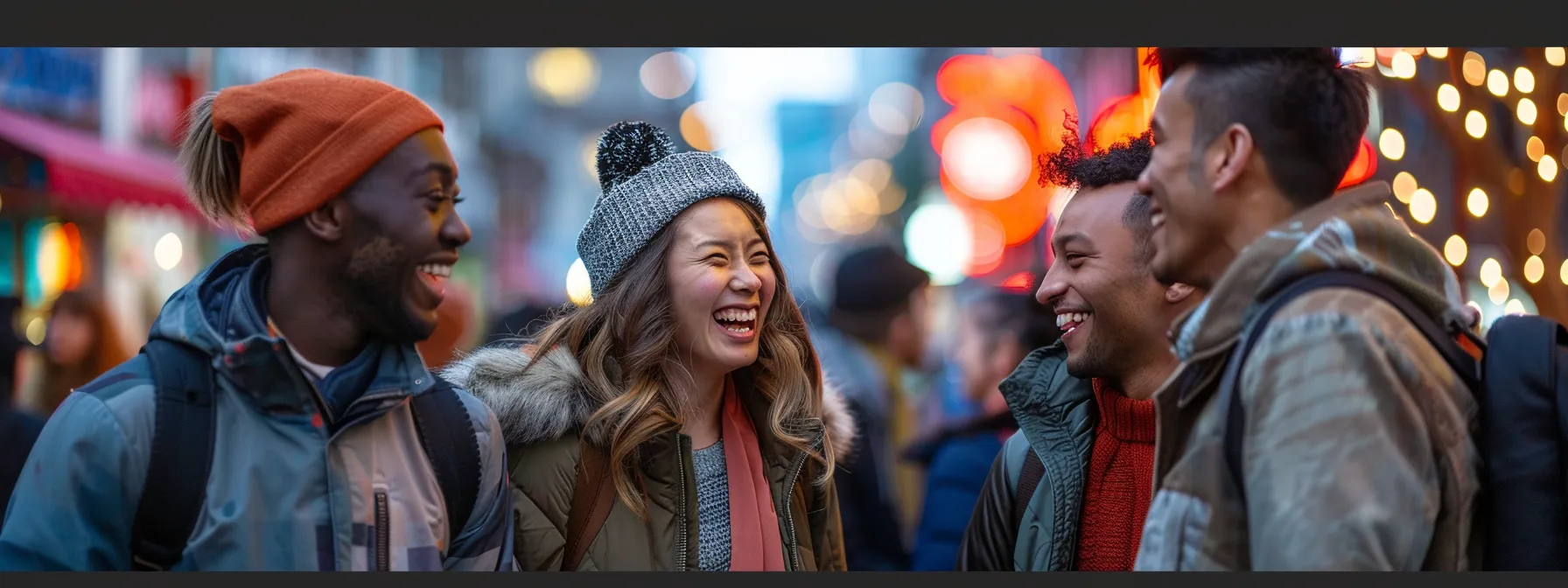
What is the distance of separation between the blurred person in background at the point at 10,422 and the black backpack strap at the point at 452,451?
2970mm

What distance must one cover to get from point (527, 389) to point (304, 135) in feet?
3.82

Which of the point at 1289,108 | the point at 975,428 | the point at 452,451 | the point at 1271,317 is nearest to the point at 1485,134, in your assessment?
the point at 975,428

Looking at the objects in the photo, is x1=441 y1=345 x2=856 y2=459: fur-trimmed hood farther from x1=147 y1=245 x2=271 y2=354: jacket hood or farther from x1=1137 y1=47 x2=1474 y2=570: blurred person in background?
x1=1137 y1=47 x2=1474 y2=570: blurred person in background

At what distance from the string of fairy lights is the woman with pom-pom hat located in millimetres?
2886

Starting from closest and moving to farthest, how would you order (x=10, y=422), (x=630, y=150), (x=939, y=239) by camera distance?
(x=630, y=150) < (x=10, y=422) < (x=939, y=239)

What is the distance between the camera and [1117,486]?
3.75m

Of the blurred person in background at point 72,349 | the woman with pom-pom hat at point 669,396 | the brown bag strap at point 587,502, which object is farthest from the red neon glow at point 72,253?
the brown bag strap at point 587,502

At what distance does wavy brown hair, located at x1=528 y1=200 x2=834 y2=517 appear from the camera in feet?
12.6

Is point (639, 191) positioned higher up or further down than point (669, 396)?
higher up

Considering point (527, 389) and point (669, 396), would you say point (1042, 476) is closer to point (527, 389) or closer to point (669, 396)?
point (669, 396)

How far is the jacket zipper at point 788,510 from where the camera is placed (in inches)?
157

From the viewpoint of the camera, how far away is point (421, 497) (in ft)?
9.82

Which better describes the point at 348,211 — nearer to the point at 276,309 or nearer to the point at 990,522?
the point at 276,309

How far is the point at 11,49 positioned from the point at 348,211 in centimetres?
1076
